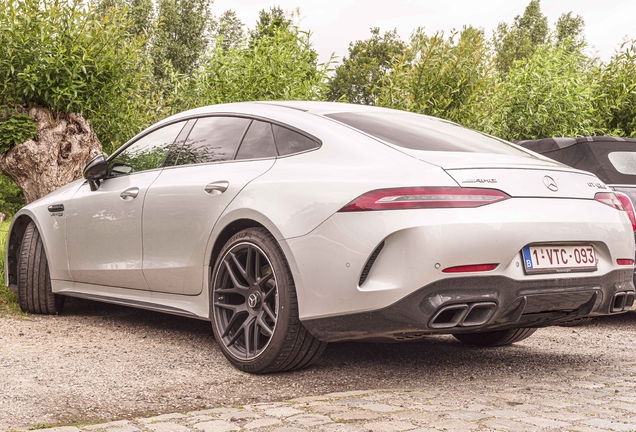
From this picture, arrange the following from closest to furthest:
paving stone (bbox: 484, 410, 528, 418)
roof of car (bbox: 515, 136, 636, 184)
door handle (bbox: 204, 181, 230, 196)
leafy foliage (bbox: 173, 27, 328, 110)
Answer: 1. paving stone (bbox: 484, 410, 528, 418)
2. door handle (bbox: 204, 181, 230, 196)
3. roof of car (bbox: 515, 136, 636, 184)
4. leafy foliage (bbox: 173, 27, 328, 110)

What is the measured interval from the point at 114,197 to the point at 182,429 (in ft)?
9.06

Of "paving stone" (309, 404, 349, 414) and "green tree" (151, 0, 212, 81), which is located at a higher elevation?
"green tree" (151, 0, 212, 81)

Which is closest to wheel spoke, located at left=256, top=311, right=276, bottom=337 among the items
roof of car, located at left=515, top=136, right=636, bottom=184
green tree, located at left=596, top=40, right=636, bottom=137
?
roof of car, located at left=515, top=136, right=636, bottom=184

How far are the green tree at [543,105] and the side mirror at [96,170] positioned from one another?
7608mm

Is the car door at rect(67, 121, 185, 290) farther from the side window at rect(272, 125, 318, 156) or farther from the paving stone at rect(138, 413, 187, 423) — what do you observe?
the paving stone at rect(138, 413, 187, 423)

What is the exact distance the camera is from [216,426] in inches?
128

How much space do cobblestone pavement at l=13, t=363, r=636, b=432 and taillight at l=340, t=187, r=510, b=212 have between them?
0.92 meters

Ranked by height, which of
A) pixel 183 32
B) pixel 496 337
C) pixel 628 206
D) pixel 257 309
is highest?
pixel 183 32

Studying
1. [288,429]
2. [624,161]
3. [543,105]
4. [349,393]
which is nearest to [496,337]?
[349,393]

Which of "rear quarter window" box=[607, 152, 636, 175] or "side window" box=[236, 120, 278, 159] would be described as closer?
"side window" box=[236, 120, 278, 159]

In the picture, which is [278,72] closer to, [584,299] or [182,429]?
[584,299]

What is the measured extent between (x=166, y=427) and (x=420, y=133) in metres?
2.20

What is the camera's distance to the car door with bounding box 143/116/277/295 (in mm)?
4621

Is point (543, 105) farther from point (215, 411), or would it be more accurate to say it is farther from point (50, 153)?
point (215, 411)
